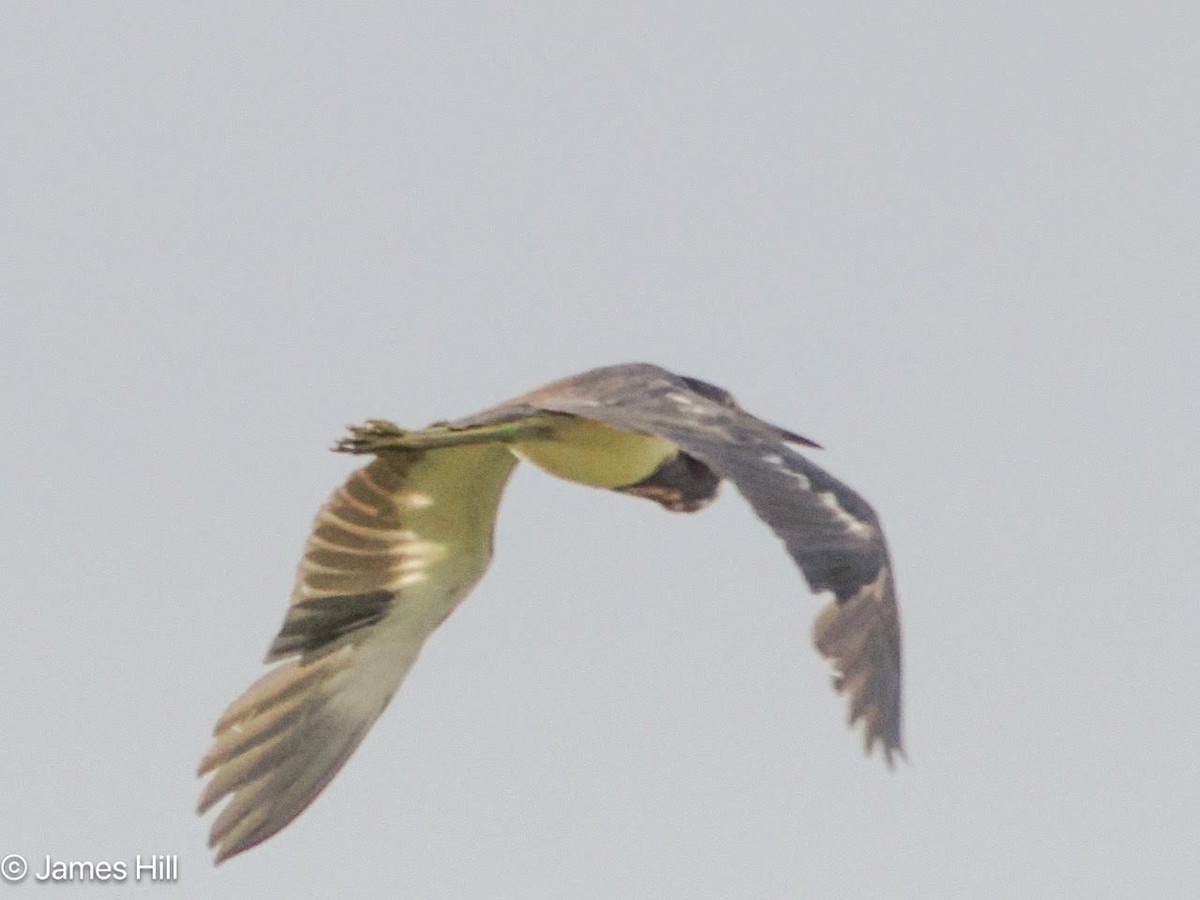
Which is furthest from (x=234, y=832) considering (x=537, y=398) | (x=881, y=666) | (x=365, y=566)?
(x=881, y=666)

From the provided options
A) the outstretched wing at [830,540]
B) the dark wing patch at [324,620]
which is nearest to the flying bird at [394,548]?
the dark wing patch at [324,620]

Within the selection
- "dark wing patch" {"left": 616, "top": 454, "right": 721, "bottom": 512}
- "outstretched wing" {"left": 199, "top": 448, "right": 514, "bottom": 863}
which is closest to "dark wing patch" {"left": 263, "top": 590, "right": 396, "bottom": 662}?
"outstretched wing" {"left": 199, "top": 448, "right": 514, "bottom": 863}

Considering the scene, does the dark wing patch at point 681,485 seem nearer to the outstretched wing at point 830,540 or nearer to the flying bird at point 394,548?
the flying bird at point 394,548

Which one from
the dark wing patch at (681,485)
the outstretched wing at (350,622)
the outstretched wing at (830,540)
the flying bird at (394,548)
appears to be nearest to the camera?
the outstretched wing at (830,540)

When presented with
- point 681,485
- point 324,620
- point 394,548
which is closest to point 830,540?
point 681,485

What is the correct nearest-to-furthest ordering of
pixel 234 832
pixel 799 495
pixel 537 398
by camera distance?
pixel 799 495 < pixel 537 398 < pixel 234 832

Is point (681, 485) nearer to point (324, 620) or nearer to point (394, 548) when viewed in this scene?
point (394, 548)

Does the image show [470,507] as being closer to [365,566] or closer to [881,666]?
[365,566]
